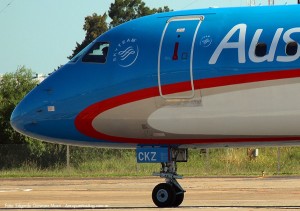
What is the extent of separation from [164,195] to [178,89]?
2725mm

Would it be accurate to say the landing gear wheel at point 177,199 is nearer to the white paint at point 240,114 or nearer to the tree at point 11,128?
the white paint at point 240,114

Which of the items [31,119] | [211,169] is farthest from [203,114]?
[211,169]

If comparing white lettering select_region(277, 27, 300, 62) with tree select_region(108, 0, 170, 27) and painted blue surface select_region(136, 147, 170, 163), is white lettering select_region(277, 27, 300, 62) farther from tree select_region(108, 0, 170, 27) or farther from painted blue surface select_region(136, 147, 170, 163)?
tree select_region(108, 0, 170, 27)

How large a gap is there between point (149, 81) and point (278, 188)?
12907 millimetres

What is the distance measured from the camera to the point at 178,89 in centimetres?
2494

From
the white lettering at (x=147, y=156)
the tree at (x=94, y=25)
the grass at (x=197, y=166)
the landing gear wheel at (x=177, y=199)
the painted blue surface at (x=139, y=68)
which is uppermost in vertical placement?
the tree at (x=94, y=25)

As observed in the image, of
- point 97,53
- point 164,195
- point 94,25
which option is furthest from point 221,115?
point 94,25

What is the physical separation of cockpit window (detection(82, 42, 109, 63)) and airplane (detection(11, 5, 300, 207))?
0.10 feet

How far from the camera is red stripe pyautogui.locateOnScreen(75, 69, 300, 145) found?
78.6 ft

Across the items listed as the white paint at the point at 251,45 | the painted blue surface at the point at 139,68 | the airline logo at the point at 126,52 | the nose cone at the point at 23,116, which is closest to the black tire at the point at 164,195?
the painted blue surface at the point at 139,68

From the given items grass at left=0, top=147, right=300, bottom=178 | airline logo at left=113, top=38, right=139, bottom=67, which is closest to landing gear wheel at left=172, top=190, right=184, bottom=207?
airline logo at left=113, top=38, right=139, bottom=67

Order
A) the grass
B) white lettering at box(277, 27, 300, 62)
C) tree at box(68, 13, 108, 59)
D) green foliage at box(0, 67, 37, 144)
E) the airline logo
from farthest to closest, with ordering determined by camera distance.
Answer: tree at box(68, 13, 108, 59), green foliage at box(0, 67, 37, 144), the grass, the airline logo, white lettering at box(277, 27, 300, 62)

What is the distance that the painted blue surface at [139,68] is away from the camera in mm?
24375

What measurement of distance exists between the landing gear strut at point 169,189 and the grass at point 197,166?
24941 millimetres
